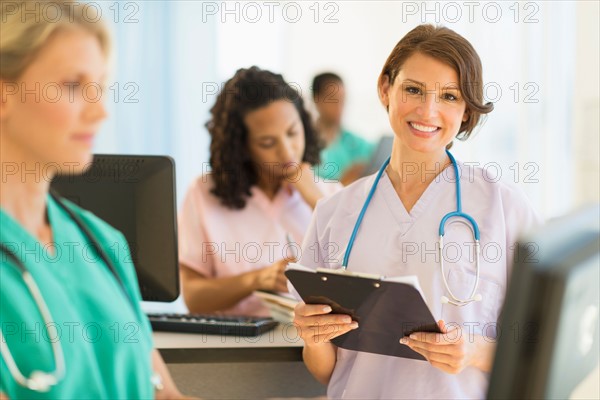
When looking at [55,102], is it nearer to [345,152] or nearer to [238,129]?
[238,129]

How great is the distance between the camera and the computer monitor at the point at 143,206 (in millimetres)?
1513

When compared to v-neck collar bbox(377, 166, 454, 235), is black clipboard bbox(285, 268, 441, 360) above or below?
below

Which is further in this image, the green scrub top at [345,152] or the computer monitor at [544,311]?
the green scrub top at [345,152]

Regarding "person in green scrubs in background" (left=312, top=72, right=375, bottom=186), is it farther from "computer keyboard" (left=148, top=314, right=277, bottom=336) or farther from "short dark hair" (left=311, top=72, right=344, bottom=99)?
"computer keyboard" (left=148, top=314, right=277, bottom=336)

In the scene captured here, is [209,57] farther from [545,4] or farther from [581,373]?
[581,373]

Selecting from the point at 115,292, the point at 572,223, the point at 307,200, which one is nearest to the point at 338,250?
the point at 307,200

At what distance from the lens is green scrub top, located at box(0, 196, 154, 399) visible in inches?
31.0

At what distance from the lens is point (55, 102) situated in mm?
798

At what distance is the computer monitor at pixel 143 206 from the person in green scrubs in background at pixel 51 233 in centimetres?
63

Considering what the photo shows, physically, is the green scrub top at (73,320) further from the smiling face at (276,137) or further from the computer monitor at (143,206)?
the smiling face at (276,137)

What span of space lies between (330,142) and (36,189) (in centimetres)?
321

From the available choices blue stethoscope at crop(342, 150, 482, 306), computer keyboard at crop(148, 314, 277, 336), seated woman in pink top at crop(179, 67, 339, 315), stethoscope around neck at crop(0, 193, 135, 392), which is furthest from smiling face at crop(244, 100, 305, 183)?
stethoscope around neck at crop(0, 193, 135, 392)

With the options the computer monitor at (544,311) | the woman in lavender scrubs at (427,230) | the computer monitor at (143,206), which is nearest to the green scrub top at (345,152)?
the woman in lavender scrubs at (427,230)

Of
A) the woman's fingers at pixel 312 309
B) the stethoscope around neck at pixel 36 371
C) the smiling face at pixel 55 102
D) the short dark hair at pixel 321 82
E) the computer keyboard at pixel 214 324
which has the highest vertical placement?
the short dark hair at pixel 321 82
